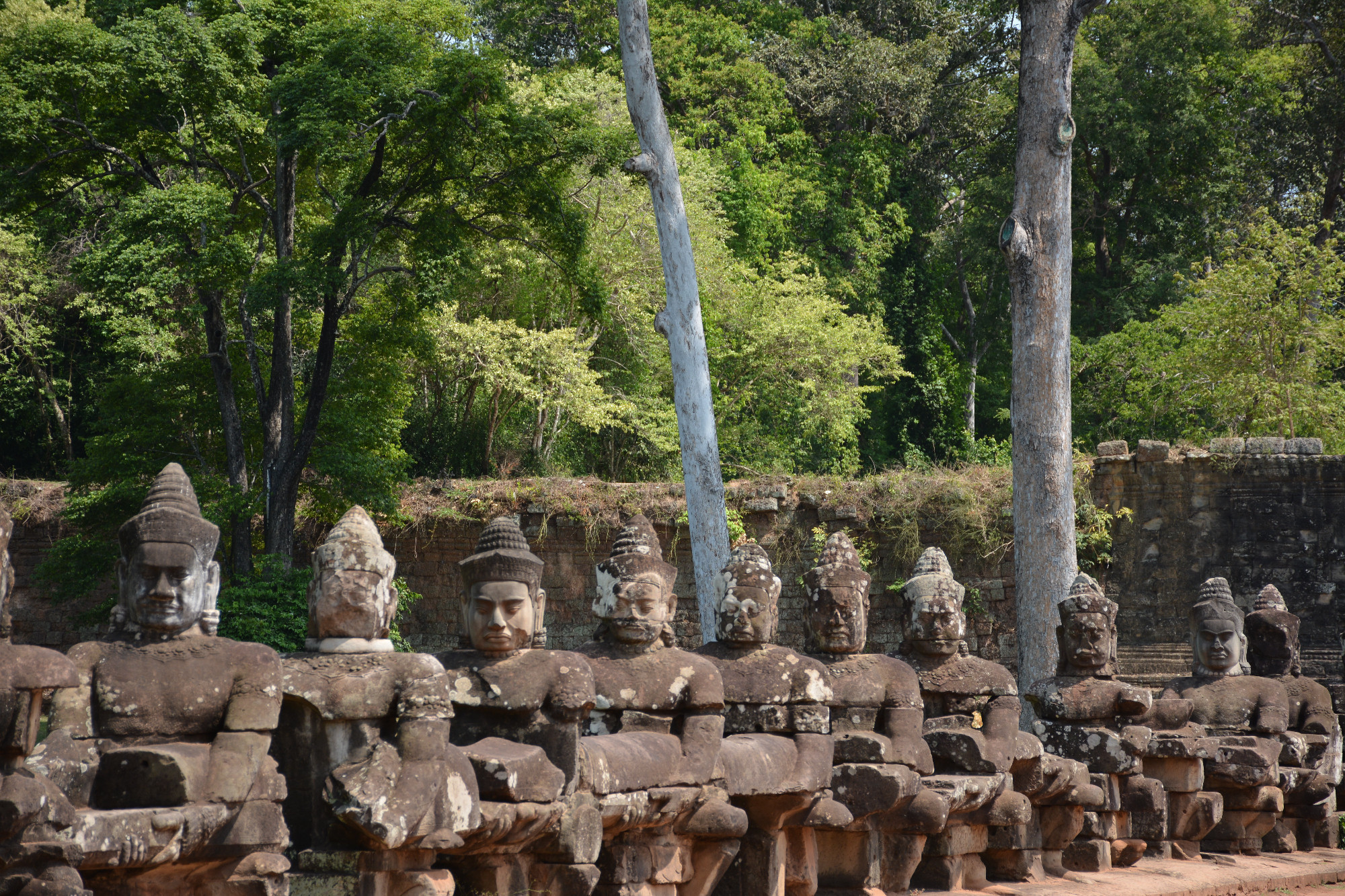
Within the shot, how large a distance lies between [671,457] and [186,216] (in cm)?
947

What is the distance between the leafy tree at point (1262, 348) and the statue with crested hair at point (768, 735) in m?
13.7

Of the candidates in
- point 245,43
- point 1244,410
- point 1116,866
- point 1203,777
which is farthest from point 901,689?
point 1244,410

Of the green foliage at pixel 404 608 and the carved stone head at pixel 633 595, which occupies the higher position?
the green foliage at pixel 404 608

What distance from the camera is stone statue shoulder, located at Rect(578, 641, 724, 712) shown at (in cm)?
492

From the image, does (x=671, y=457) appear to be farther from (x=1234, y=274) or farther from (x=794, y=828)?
(x=794, y=828)

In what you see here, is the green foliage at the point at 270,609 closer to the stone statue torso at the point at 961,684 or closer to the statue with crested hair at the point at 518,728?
the stone statue torso at the point at 961,684

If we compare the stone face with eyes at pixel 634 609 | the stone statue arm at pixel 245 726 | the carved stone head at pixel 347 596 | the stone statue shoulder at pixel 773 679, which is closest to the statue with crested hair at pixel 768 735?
the stone statue shoulder at pixel 773 679

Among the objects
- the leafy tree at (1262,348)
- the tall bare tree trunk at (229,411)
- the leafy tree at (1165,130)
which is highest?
the leafy tree at (1165,130)

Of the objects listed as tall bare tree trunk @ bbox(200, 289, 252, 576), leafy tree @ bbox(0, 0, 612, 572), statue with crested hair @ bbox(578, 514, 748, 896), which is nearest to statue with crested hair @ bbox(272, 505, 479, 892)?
statue with crested hair @ bbox(578, 514, 748, 896)

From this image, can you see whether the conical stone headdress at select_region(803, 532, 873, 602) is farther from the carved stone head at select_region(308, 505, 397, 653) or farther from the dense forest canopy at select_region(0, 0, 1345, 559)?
the dense forest canopy at select_region(0, 0, 1345, 559)

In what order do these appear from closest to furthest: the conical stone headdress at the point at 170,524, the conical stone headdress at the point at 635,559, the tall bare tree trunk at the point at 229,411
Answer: the conical stone headdress at the point at 170,524, the conical stone headdress at the point at 635,559, the tall bare tree trunk at the point at 229,411

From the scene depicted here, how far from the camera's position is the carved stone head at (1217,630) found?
316 inches

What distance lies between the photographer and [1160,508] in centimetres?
1574

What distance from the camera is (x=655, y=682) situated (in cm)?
493
